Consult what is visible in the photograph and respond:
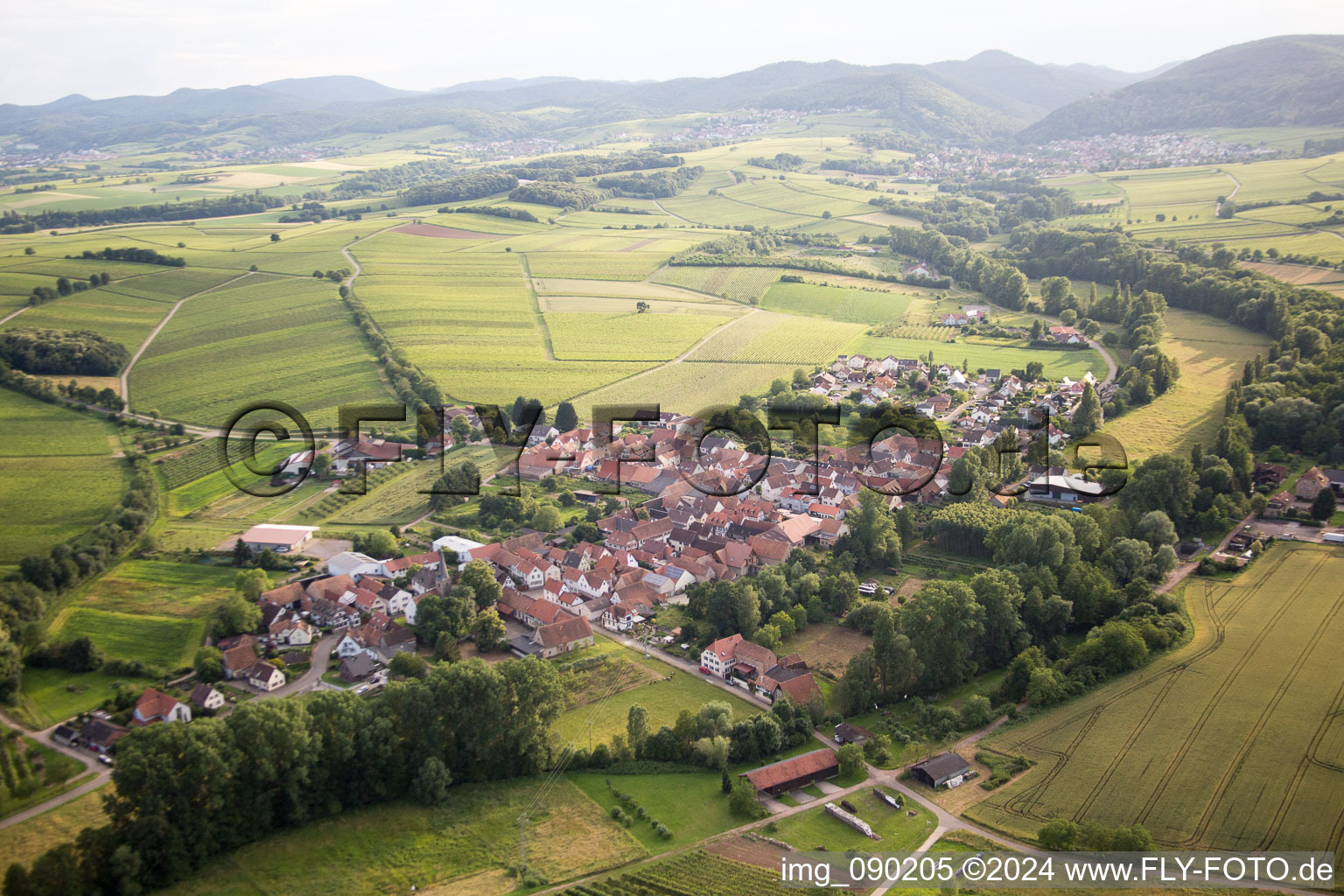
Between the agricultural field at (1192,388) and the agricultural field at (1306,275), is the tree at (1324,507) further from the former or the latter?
the agricultural field at (1306,275)

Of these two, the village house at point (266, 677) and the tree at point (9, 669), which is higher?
the tree at point (9, 669)

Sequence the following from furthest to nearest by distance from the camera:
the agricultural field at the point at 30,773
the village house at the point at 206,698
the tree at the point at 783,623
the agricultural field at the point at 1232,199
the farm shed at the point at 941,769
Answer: the agricultural field at the point at 1232,199 < the tree at the point at 783,623 < the village house at the point at 206,698 < the farm shed at the point at 941,769 < the agricultural field at the point at 30,773

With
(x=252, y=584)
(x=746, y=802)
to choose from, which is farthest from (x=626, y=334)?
(x=746, y=802)

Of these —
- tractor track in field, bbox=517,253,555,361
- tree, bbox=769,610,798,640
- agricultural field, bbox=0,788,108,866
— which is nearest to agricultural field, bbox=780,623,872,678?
tree, bbox=769,610,798,640

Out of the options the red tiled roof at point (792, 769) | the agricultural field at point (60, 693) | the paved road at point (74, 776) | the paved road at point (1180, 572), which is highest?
the paved road at point (1180, 572)

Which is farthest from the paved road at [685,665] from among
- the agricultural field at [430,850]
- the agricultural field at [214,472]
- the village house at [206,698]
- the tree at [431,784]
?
the agricultural field at [214,472]

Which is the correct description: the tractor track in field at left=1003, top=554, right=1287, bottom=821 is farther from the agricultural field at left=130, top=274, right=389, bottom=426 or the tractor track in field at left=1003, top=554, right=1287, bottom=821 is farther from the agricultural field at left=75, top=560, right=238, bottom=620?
the agricultural field at left=130, top=274, right=389, bottom=426

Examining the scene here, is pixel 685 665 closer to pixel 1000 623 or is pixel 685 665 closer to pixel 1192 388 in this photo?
pixel 1000 623

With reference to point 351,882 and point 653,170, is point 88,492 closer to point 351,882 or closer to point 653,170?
point 351,882
